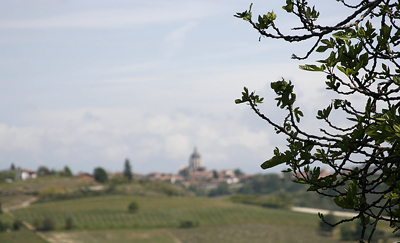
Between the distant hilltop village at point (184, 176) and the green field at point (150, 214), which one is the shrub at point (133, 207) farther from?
the distant hilltop village at point (184, 176)

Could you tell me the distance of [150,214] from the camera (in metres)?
85.7

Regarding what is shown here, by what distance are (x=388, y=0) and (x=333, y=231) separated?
76781 mm

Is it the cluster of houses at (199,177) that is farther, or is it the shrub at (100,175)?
the cluster of houses at (199,177)

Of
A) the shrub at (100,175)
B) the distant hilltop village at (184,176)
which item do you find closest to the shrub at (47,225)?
the distant hilltop village at (184,176)

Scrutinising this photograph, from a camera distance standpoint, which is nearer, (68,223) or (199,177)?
(68,223)

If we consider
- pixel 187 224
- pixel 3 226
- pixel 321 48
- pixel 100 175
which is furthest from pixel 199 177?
pixel 321 48

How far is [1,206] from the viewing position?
8188cm

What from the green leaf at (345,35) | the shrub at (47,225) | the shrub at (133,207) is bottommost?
the shrub at (47,225)

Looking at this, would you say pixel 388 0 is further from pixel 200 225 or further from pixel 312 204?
pixel 312 204

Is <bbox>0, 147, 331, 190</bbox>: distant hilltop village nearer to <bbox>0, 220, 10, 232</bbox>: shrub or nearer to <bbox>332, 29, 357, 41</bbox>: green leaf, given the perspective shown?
<bbox>0, 220, 10, 232</bbox>: shrub

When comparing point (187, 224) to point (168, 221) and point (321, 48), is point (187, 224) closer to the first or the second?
point (168, 221)

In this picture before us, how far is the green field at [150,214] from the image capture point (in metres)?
79.4

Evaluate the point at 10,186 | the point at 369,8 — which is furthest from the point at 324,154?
the point at 10,186

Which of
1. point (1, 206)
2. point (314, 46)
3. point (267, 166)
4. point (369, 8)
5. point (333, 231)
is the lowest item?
point (333, 231)
